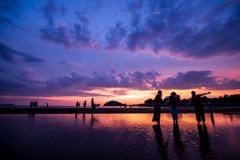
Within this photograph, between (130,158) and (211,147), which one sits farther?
(211,147)

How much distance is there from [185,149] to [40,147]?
220 inches

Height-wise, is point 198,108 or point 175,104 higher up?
point 175,104

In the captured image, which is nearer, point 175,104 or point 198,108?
point 198,108

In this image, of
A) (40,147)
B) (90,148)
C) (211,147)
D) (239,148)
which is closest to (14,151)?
(40,147)

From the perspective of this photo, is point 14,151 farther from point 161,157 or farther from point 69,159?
point 161,157

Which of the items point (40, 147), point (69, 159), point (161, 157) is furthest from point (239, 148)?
point (40, 147)

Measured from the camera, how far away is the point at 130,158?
3.61m

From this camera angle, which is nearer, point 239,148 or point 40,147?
point 239,148

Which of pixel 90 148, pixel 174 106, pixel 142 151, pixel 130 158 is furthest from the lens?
pixel 174 106

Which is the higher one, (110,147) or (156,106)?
(156,106)

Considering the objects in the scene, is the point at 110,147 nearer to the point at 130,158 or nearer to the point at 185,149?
the point at 130,158

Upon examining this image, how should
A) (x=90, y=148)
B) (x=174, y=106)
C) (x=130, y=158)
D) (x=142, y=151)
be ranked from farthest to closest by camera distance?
1. (x=174, y=106)
2. (x=90, y=148)
3. (x=142, y=151)
4. (x=130, y=158)

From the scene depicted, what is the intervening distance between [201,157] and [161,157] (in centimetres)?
123

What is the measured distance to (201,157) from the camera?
143 inches
